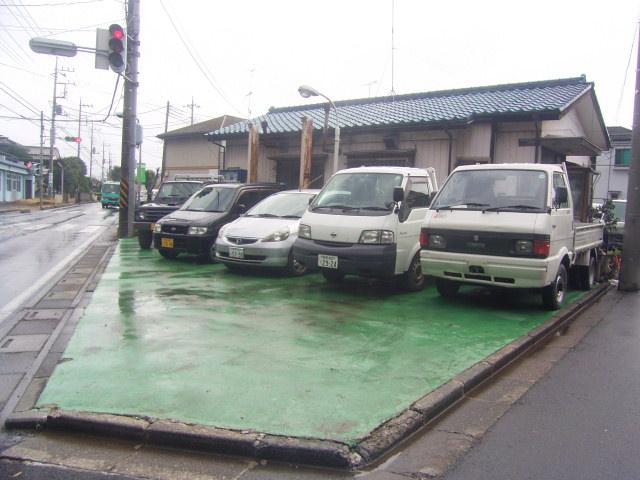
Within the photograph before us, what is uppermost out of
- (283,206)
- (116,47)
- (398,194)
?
(116,47)

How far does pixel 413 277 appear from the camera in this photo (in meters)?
8.12

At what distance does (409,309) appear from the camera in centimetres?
702

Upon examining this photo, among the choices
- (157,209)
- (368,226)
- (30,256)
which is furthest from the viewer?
(157,209)

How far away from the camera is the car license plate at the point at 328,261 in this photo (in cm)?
759

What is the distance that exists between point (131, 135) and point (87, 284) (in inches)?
340

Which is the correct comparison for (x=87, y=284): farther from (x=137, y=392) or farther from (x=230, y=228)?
(x=137, y=392)

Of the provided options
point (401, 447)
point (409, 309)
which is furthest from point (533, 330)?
point (401, 447)

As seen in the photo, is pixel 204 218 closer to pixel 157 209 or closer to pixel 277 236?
pixel 277 236

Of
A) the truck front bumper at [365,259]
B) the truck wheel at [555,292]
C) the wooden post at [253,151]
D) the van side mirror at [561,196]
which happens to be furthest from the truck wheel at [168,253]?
the van side mirror at [561,196]

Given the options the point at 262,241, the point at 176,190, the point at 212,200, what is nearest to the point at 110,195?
the point at 176,190

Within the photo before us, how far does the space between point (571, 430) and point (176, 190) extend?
41.0ft

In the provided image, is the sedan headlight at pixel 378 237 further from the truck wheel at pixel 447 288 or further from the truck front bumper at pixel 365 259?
the truck wheel at pixel 447 288

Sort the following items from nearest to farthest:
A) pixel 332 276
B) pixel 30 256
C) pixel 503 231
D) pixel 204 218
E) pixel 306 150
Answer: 1. pixel 503 231
2. pixel 332 276
3. pixel 204 218
4. pixel 30 256
5. pixel 306 150

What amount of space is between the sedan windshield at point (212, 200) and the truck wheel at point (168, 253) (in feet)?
3.33
